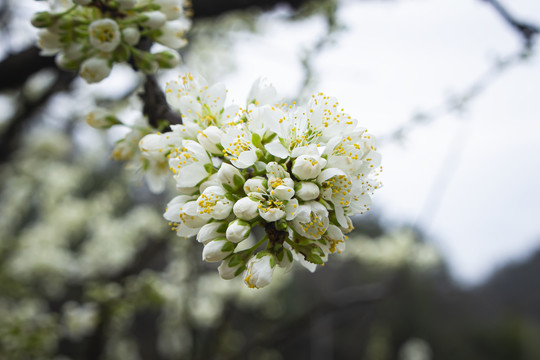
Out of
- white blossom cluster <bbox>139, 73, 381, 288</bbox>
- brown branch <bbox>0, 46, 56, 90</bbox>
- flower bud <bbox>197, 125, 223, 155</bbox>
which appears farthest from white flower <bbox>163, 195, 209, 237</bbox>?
brown branch <bbox>0, 46, 56, 90</bbox>

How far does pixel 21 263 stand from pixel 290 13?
3499 mm

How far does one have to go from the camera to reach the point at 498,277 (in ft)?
37.8

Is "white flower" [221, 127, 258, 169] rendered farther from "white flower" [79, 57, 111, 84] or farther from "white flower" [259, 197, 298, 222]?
"white flower" [79, 57, 111, 84]

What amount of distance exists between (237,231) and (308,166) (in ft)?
0.56

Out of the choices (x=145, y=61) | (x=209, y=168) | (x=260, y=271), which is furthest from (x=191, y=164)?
(x=145, y=61)

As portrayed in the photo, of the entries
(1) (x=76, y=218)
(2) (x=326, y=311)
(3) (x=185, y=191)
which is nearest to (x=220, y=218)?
(3) (x=185, y=191)

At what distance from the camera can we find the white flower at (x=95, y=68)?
89cm

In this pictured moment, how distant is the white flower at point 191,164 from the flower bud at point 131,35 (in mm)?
341

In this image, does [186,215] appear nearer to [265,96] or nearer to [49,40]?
[265,96]

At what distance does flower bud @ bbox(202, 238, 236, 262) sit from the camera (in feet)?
2.18

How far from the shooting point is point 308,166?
25.0 inches

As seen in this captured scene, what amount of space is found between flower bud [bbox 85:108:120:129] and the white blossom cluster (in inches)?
10.9

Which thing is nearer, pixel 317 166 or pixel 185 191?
pixel 317 166

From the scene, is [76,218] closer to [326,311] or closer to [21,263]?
[21,263]
